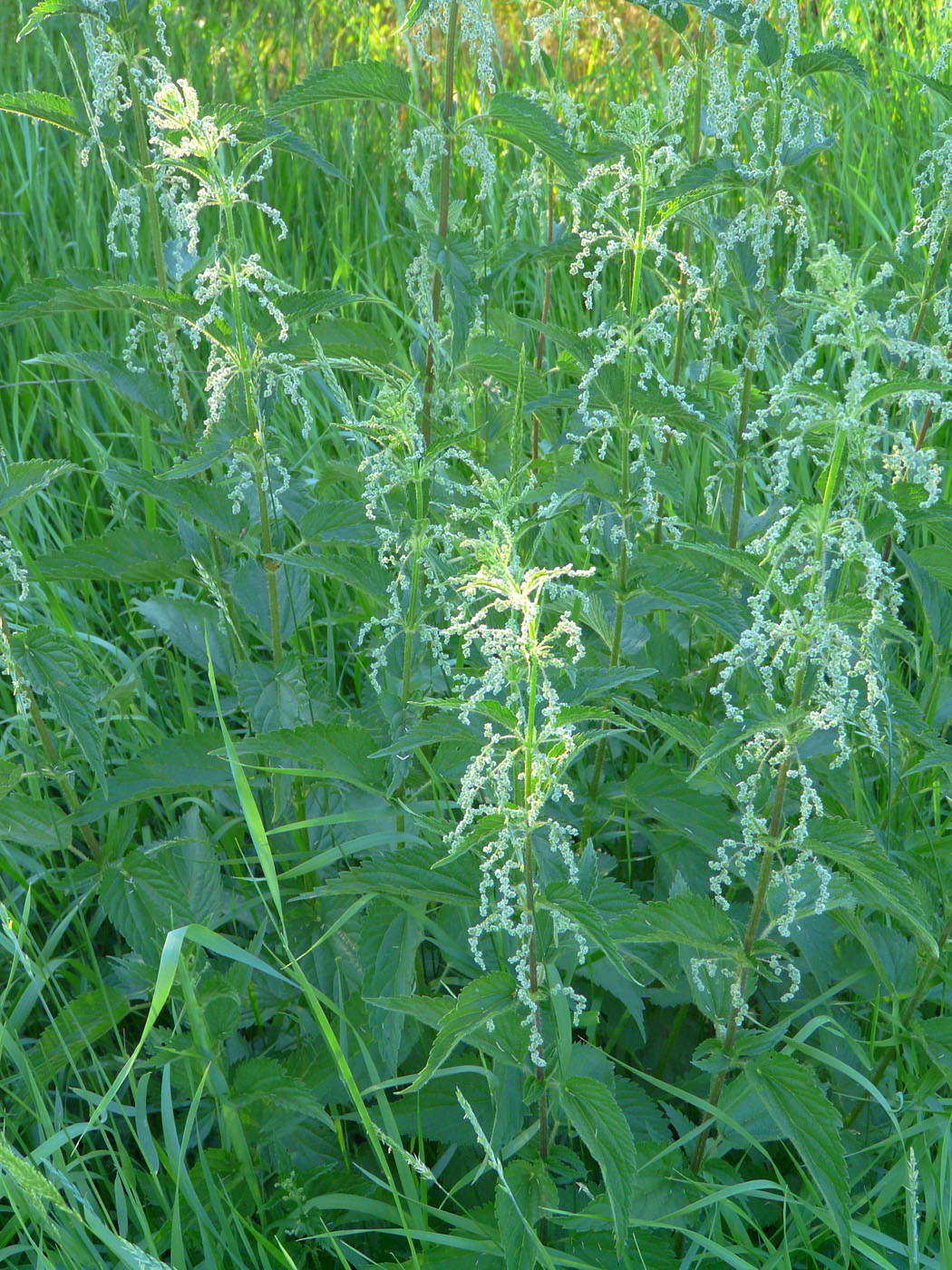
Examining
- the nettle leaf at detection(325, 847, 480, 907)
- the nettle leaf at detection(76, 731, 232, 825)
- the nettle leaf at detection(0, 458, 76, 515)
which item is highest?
the nettle leaf at detection(0, 458, 76, 515)

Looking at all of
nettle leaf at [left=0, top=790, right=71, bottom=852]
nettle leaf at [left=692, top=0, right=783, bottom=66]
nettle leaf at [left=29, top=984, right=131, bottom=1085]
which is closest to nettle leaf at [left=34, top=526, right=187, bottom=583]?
nettle leaf at [left=0, top=790, right=71, bottom=852]

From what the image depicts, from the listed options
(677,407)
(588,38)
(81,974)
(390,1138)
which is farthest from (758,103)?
(588,38)

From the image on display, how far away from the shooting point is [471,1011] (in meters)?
1.57

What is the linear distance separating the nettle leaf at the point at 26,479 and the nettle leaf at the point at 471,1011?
1117 millimetres

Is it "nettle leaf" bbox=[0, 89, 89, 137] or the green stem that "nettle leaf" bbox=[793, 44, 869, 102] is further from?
"nettle leaf" bbox=[0, 89, 89, 137]

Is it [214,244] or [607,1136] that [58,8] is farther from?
[607,1136]

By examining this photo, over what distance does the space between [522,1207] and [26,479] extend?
144 centimetres

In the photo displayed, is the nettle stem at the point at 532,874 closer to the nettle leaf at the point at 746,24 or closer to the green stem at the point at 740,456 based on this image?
the green stem at the point at 740,456

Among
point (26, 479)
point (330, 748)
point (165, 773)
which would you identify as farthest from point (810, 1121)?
point (26, 479)

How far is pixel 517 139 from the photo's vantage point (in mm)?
2299

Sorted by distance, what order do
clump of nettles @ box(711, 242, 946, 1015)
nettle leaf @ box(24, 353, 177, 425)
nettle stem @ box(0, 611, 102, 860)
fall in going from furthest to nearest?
nettle leaf @ box(24, 353, 177, 425) → nettle stem @ box(0, 611, 102, 860) → clump of nettles @ box(711, 242, 946, 1015)

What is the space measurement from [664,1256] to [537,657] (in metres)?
1.01

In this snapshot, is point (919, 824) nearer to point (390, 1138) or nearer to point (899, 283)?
point (390, 1138)

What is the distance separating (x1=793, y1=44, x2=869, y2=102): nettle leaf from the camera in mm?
2154
